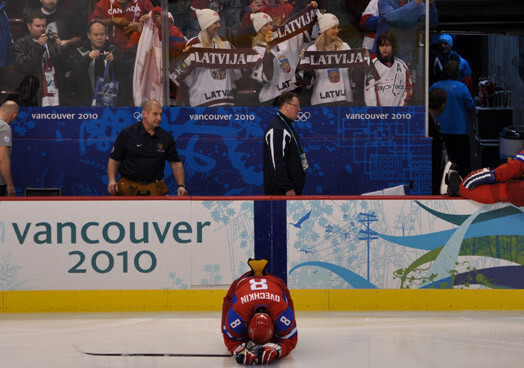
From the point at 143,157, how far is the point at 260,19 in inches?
102

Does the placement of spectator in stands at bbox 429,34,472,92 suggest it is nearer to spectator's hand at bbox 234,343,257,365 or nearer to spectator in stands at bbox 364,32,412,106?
spectator in stands at bbox 364,32,412,106

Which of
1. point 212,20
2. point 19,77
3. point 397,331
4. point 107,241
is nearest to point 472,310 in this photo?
point 397,331

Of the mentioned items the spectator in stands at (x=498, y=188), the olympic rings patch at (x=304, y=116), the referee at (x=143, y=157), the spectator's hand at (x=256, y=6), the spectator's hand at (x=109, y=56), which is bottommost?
the spectator in stands at (x=498, y=188)

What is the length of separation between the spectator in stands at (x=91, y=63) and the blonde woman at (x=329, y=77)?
2.25 metres

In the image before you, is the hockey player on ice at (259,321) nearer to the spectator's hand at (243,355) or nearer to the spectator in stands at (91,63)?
the spectator's hand at (243,355)

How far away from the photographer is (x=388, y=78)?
10.7 m

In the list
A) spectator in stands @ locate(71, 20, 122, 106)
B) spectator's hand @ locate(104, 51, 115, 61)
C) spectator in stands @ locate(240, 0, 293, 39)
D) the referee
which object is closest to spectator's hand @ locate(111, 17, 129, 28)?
spectator in stands @ locate(71, 20, 122, 106)

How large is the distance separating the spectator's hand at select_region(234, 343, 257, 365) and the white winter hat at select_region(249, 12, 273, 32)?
A: 5394mm

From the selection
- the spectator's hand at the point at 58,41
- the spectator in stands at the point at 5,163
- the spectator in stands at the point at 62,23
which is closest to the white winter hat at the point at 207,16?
the spectator in stands at the point at 62,23

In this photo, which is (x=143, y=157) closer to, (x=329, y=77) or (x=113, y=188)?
(x=113, y=188)

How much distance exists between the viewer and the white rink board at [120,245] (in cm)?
805

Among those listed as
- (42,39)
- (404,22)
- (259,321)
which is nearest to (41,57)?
(42,39)

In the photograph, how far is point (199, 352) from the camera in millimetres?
6672

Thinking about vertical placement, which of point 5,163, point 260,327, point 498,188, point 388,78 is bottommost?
point 260,327
